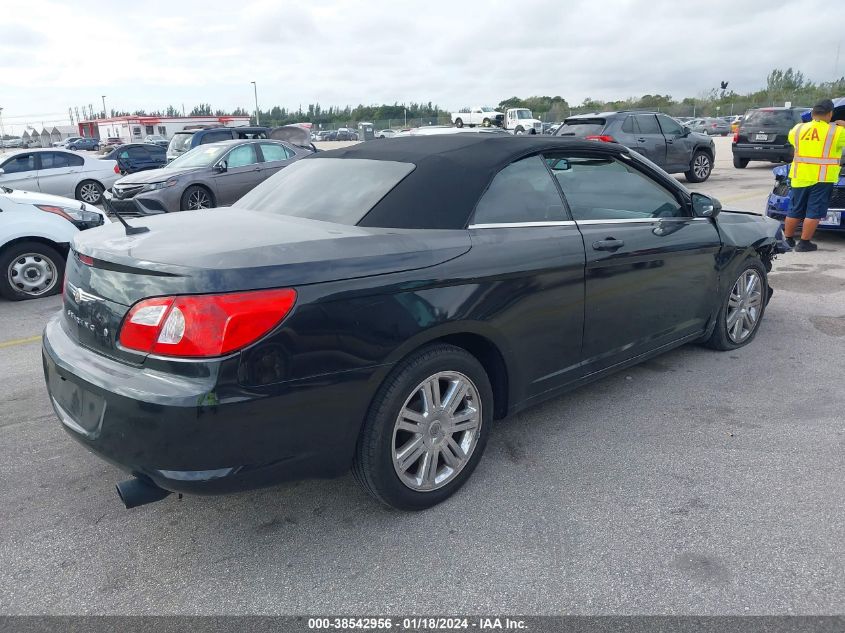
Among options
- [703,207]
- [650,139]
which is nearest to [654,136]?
[650,139]

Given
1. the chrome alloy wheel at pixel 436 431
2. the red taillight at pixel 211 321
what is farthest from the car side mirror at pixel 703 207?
the red taillight at pixel 211 321

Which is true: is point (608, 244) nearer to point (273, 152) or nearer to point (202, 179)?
point (202, 179)

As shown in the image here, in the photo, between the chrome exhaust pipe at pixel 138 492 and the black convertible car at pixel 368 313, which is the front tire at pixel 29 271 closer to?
the black convertible car at pixel 368 313

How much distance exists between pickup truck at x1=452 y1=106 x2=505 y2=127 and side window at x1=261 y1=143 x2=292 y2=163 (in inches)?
1285

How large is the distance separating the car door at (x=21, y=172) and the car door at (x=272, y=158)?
5.40m

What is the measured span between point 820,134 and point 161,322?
794cm

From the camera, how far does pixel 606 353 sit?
371cm

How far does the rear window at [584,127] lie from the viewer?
13695mm

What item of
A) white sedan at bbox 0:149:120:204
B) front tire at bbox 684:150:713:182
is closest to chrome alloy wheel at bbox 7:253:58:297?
white sedan at bbox 0:149:120:204

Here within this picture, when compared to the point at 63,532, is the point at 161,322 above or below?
above

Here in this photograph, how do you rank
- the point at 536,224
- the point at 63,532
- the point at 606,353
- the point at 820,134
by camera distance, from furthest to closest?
1. the point at 820,134
2. the point at 606,353
3. the point at 536,224
4. the point at 63,532

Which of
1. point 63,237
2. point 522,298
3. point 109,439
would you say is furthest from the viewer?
point 63,237

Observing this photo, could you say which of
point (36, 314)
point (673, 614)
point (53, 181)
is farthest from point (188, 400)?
point (53, 181)

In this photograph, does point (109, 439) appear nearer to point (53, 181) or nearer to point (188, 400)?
point (188, 400)
